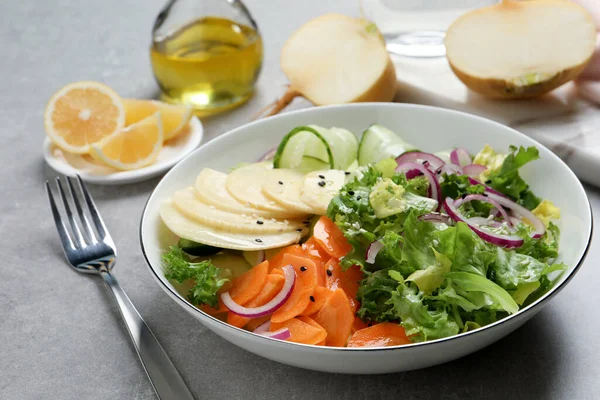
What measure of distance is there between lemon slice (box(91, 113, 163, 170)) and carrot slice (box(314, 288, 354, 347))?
4.34 feet

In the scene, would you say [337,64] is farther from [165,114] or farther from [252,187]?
[252,187]

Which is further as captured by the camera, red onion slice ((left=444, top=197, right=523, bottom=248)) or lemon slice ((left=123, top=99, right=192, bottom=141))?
lemon slice ((left=123, top=99, right=192, bottom=141))

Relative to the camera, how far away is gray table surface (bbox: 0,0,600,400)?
1756 mm

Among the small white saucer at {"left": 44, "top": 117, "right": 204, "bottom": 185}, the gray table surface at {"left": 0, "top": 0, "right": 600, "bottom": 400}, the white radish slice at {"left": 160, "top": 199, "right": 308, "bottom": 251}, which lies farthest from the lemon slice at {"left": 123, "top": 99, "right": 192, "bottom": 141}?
the white radish slice at {"left": 160, "top": 199, "right": 308, "bottom": 251}

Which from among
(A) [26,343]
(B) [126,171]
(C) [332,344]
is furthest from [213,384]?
(B) [126,171]

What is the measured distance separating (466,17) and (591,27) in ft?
1.61


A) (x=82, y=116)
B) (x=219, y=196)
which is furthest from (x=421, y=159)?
(x=82, y=116)

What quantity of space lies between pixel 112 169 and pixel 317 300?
1364 millimetres

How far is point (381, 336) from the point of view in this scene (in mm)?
1678

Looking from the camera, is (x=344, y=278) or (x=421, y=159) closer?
(x=344, y=278)

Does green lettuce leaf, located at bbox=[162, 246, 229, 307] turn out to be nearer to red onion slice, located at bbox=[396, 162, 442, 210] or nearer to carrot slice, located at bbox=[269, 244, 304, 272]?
carrot slice, located at bbox=[269, 244, 304, 272]

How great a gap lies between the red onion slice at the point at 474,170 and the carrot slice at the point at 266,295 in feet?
2.60

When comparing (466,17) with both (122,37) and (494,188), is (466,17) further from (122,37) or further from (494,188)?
(122,37)

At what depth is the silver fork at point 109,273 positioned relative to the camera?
1769 millimetres
